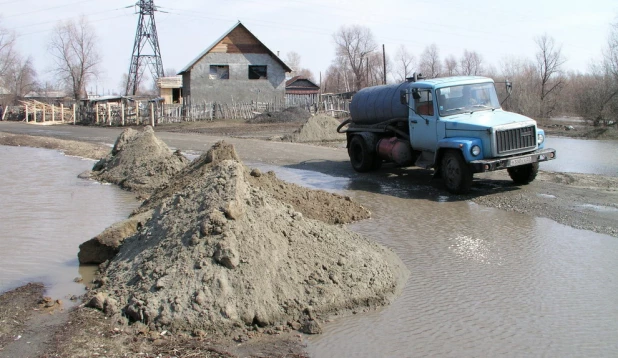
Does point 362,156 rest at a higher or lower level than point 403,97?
lower

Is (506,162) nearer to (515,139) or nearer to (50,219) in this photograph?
(515,139)

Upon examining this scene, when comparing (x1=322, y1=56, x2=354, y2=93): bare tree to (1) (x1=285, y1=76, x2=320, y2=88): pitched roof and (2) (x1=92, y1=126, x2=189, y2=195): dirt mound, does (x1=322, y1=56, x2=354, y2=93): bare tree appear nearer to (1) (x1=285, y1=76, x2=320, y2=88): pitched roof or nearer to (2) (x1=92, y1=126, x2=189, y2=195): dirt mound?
(1) (x1=285, y1=76, x2=320, y2=88): pitched roof

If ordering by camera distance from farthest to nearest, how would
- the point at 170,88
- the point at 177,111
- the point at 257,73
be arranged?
the point at 170,88, the point at 257,73, the point at 177,111

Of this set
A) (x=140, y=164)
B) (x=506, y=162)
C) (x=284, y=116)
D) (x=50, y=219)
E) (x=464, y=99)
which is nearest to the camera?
(x=50, y=219)

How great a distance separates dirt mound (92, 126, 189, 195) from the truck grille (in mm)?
7633

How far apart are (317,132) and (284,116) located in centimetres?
1657

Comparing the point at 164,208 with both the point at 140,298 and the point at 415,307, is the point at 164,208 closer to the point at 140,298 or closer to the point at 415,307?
the point at 140,298

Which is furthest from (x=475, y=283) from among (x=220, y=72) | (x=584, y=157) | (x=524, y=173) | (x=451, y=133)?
(x=220, y=72)

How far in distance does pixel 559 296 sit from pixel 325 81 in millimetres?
103140

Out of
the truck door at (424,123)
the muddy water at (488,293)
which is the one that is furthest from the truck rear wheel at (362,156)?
the muddy water at (488,293)

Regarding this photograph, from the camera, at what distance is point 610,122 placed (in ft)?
109

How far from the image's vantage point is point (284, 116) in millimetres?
43062

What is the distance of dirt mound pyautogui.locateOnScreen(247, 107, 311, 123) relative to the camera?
1673 inches

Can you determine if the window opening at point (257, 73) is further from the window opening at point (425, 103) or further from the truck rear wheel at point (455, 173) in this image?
the truck rear wheel at point (455, 173)
